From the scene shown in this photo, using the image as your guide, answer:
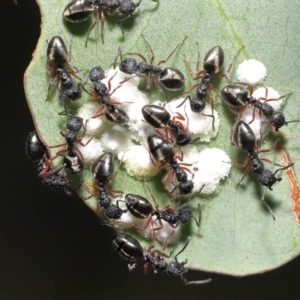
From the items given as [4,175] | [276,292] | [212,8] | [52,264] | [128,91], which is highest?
[212,8]

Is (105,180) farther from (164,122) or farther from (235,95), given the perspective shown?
(235,95)

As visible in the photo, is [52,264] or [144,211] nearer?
[144,211]

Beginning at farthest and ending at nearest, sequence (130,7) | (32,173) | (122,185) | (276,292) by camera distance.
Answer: (276,292), (32,173), (122,185), (130,7)

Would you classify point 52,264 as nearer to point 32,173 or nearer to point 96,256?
point 96,256

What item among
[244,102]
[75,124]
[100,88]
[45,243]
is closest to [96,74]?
[100,88]

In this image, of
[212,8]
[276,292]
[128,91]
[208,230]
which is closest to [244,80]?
[212,8]

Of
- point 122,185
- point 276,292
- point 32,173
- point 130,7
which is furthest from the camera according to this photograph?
point 276,292

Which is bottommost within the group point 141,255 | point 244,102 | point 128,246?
point 141,255
